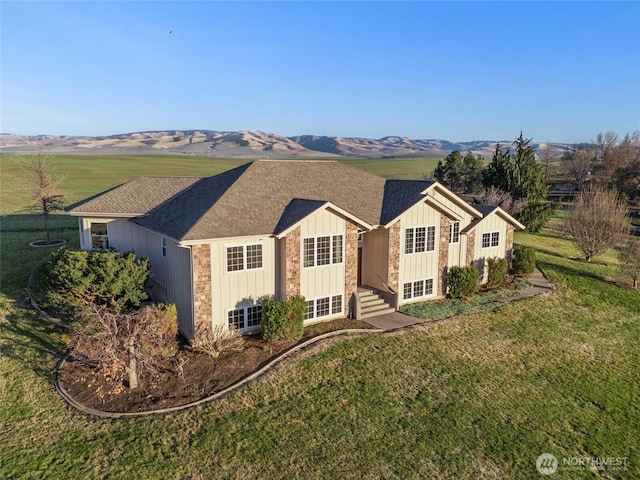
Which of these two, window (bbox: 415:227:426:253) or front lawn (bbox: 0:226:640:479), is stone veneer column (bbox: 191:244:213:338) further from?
window (bbox: 415:227:426:253)

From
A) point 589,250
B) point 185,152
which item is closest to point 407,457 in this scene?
point 589,250

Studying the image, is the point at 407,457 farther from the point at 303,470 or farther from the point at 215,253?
the point at 215,253

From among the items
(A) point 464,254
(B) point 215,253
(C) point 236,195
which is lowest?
(A) point 464,254

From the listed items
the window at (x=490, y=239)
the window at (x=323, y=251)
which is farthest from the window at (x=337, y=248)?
the window at (x=490, y=239)

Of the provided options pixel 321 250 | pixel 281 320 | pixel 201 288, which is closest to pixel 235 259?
pixel 201 288

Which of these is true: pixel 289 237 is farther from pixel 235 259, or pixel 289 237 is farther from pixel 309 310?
pixel 309 310

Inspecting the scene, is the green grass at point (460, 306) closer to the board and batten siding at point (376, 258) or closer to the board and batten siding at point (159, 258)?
the board and batten siding at point (376, 258)

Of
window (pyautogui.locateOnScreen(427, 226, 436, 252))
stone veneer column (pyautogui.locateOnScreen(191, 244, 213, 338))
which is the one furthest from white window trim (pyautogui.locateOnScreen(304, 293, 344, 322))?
window (pyautogui.locateOnScreen(427, 226, 436, 252))
